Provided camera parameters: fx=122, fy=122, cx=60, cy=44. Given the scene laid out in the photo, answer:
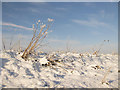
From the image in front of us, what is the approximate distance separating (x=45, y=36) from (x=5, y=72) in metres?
1.25

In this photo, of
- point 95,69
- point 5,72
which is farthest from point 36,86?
point 95,69

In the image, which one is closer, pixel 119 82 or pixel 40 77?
pixel 40 77

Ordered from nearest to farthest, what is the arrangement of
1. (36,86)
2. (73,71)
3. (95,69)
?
(36,86)
(73,71)
(95,69)

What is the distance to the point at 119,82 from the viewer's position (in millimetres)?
2289

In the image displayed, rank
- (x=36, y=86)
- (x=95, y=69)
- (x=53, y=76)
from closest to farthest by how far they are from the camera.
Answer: (x=36, y=86)
(x=53, y=76)
(x=95, y=69)

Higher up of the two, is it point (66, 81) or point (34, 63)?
point (34, 63)

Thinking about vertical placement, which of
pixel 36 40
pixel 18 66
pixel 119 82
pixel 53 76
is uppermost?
pixel 36 40

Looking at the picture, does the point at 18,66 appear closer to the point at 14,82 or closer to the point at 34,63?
the point at 34,63

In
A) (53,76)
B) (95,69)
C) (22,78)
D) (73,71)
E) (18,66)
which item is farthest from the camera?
(95,69)

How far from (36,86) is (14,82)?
358 mm

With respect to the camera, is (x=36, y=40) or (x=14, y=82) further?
(x=36, y=40)

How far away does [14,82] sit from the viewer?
1869 millimetres

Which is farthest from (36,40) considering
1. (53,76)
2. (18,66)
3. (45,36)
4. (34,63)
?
(53,76)

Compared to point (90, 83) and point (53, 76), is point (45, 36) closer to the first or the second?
point (53, 76)
